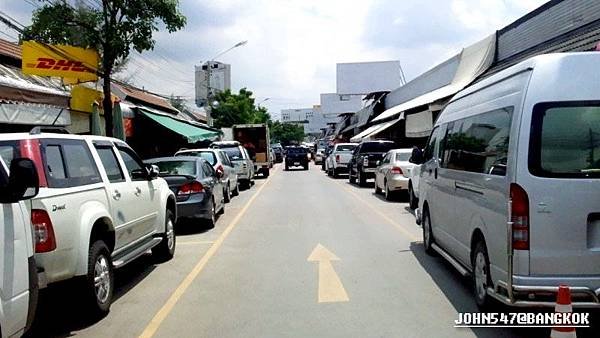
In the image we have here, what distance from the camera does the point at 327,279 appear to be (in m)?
7.98

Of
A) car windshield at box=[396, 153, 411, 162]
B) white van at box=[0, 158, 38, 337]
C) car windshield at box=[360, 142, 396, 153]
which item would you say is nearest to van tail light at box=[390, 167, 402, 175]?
car windshield at box=[396, 153, 411, 162]

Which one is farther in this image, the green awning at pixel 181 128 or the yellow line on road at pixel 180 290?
the green awning at pixel 181 128

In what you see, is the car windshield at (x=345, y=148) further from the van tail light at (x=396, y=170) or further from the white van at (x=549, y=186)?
the white van at (x=549, y=186)

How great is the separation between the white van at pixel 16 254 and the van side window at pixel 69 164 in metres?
1.21

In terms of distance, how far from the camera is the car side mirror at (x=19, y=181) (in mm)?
4305

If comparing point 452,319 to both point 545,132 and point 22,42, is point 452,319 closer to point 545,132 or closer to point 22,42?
point 545,132

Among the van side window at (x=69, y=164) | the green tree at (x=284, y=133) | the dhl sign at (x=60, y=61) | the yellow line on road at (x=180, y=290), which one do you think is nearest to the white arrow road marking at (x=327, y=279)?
the yellow line on road at (x=180, y=290)

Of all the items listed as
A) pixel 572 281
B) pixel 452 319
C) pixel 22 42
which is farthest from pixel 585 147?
pixel 22 42

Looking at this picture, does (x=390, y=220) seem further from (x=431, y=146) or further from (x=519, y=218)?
(x=519, y=218)

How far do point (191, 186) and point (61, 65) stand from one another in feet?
20.5

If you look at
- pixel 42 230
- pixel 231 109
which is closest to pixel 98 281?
pixel 42 230

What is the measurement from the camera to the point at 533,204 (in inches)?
201

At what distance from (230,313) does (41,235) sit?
2146 mm

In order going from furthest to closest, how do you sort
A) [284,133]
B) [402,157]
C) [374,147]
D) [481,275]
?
[284,133] < [374,147] < [402,157] < [481,275]
